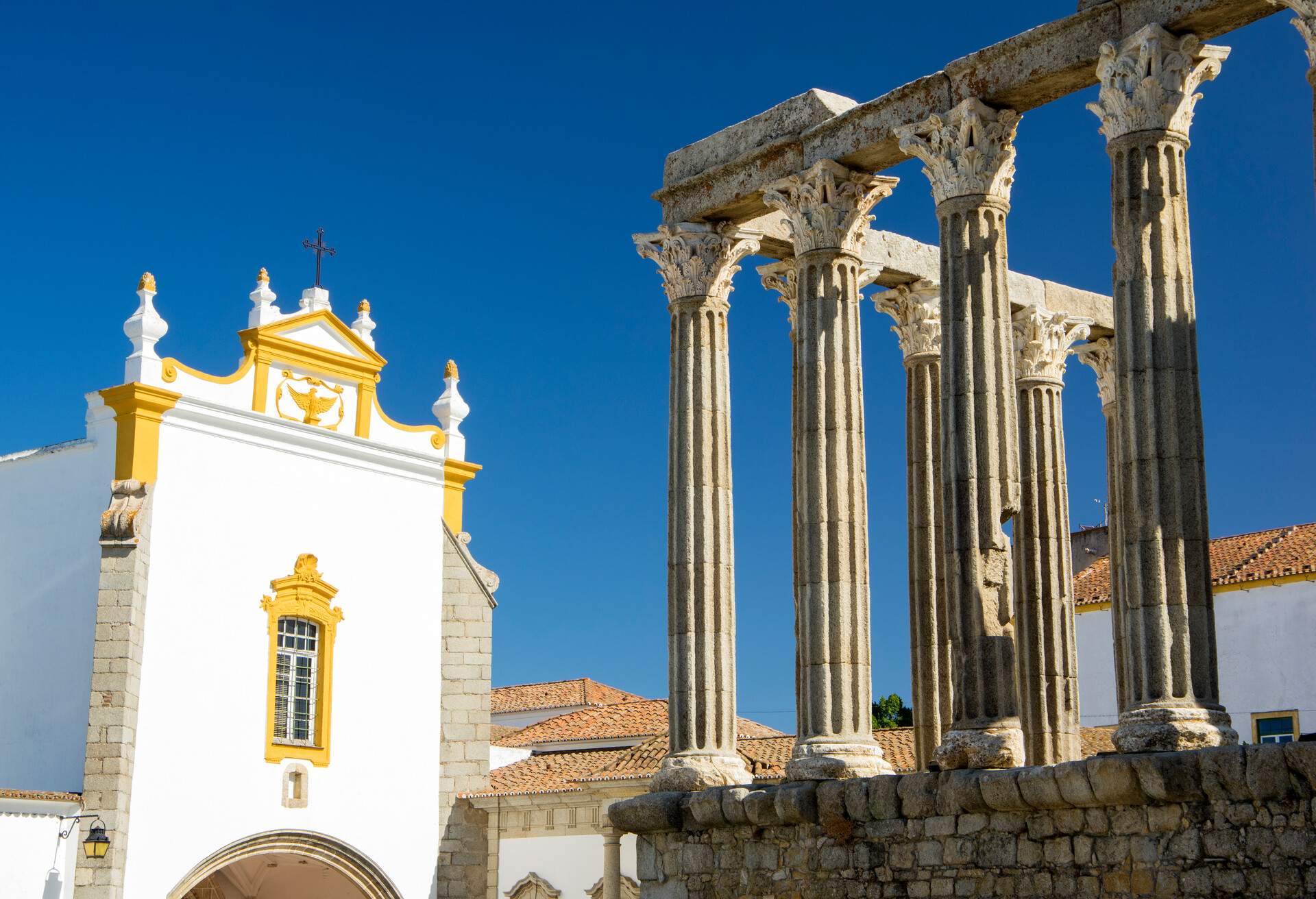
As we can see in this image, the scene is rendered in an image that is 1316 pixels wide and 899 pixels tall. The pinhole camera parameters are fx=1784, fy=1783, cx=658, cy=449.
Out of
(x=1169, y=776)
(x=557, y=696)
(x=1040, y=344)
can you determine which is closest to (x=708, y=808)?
(x=1169, y=776)

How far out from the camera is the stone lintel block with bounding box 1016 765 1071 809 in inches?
504

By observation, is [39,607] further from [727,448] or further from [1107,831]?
[1107,831]

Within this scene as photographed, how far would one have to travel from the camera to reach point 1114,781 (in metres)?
12.3

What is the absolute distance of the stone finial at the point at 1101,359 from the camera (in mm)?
19625

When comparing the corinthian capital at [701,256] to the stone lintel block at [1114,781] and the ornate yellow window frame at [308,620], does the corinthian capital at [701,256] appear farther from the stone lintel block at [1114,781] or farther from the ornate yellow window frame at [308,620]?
the ornate yellow window frame at [308,620]

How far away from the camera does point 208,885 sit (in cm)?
2766

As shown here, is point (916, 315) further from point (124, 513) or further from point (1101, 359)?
point (124, 513)

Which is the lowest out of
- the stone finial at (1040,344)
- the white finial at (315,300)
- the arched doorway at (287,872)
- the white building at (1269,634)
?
the arched doorway at (287,872)

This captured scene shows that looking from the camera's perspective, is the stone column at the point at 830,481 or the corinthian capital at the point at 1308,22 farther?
the stone column at the point at 830,481

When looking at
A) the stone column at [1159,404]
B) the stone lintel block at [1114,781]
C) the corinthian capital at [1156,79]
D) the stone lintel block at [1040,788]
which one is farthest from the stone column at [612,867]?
the corinthian capital at [1156,79]

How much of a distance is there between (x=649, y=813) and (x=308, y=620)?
11337 millimetres

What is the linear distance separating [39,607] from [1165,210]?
1772cm

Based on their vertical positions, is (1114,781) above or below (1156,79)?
below

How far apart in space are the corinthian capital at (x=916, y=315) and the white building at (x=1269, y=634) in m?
10.7
